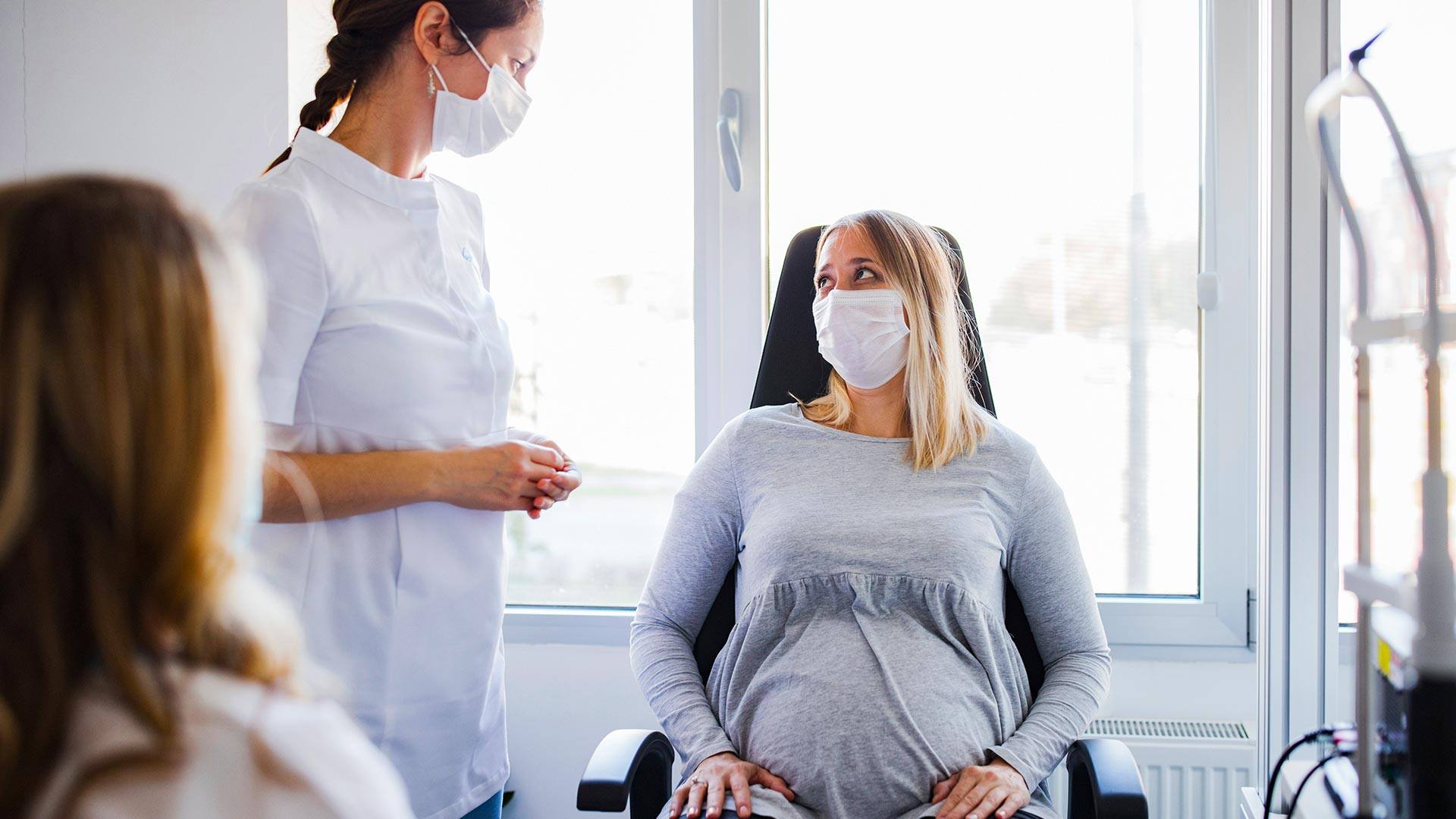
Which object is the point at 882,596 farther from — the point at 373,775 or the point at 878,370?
the point at 373,775

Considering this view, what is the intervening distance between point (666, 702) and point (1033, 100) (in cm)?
146

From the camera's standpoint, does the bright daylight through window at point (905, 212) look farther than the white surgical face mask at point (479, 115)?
Yes

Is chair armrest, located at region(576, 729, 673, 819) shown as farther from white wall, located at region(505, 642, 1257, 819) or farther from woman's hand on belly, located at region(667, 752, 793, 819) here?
white wall, located at region(505, 642, 1257, 819)

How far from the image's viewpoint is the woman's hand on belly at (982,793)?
1269 millimetres

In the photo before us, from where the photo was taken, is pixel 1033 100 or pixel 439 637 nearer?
pixel 439 637

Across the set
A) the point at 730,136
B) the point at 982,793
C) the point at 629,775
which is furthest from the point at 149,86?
the point at 982,793

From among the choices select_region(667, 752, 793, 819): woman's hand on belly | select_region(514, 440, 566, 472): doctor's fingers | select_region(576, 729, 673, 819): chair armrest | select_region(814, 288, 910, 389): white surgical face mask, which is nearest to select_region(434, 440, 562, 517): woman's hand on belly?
select_region(514, 440, 566, 472): doctor's fingers

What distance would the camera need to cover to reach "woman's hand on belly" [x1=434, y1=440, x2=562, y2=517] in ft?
3.73

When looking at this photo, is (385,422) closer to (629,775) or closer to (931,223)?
(629,775)

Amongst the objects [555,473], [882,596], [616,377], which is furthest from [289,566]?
[616,377]

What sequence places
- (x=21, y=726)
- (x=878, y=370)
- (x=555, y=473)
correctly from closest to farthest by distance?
1. (x=21, y=726)
2. (x=555, y=473)
3. (x=878, y=370)

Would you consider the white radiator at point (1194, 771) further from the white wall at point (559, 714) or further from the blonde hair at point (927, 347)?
the white wall at point (559, 714)

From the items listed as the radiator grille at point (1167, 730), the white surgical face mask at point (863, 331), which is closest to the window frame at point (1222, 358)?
A: the radiator grille at point (1167, 730)

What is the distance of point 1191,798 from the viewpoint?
1901 millimetres
